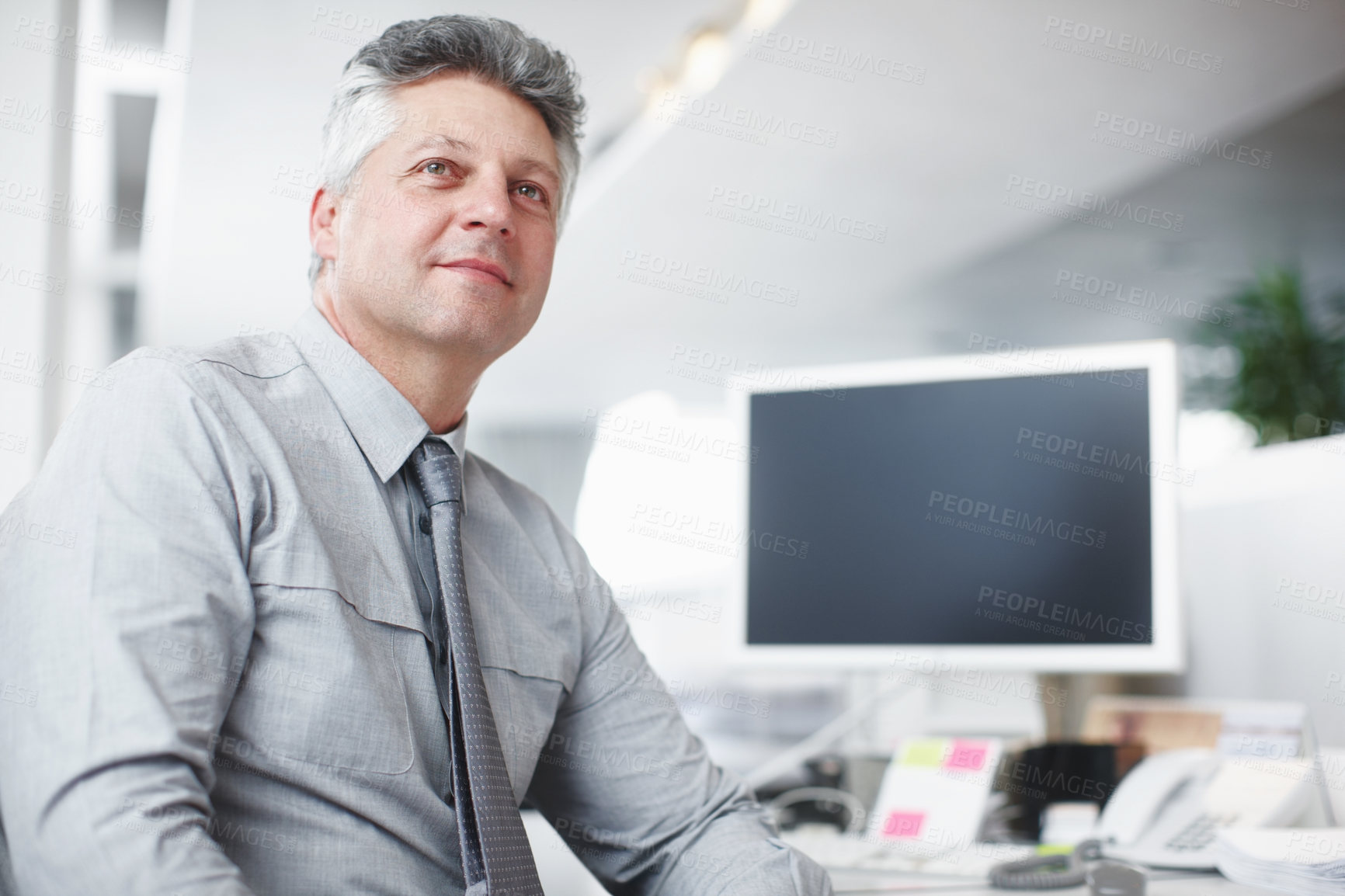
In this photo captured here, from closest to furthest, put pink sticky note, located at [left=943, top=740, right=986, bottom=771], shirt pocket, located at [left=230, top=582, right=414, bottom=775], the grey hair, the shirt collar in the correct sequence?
shirt pocket, located at [left=230, top=582, right=414, bottom=775] < the shirt collar < the grey hair < pink sticky note, located at [left=943, top=740, right=986, bottom=771]

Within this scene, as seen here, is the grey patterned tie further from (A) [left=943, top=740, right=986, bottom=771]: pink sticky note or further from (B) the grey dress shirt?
(A) [left=943, top=740, right=986, bottom=771]: pink sticky note

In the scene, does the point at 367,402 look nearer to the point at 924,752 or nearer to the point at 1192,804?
the point at 924,752

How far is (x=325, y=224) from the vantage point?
1131 mm

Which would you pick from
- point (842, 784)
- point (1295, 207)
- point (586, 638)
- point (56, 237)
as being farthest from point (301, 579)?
point (1295, 207)

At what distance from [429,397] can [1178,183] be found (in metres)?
5.24

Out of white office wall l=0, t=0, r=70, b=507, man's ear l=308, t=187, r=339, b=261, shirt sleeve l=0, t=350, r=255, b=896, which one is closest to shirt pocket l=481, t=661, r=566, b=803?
shirt sleeve l=0, t=350, r=255, b=896

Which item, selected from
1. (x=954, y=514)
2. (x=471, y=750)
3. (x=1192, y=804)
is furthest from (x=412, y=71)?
(x=1192, y=804)

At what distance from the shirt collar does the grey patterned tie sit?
0.06 metres

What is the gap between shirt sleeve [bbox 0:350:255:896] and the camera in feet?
2.14

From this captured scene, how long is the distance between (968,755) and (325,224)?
107 centimetres

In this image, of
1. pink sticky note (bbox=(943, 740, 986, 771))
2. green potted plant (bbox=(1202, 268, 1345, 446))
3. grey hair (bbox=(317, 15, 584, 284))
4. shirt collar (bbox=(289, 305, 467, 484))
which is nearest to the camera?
shirt collar (bbox=(289, 305, 467, 484))

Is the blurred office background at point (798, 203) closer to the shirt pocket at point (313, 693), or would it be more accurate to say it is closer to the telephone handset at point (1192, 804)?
the telephone handset at point (1192, 804)

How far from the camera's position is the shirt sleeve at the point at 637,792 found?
3.38ft

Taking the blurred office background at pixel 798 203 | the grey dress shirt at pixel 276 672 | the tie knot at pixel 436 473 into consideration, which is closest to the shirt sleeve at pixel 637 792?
the grey dress shirt at pixel 276 672
